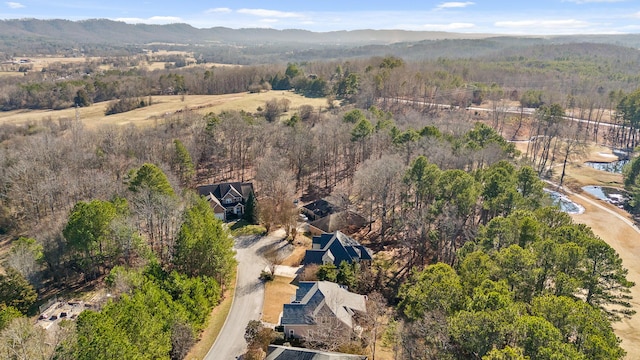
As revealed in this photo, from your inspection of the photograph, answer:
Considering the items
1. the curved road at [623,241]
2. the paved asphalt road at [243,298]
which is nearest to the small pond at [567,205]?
the curved road at [623,241]

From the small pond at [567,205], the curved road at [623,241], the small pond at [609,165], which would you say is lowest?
the curved road at [623,241]

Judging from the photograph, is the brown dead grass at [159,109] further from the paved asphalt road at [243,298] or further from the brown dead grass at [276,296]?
the brown dead grass at [276,296]

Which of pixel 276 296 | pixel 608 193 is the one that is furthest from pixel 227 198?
pixel 608 193

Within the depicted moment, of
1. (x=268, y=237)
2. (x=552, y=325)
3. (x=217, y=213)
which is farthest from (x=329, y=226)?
(x=552, y=325)

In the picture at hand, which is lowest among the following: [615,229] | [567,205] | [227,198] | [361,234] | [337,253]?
[361,234]

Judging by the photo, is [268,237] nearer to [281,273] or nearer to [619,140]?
[281,273]

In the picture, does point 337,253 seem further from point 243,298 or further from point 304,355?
point 304,355
